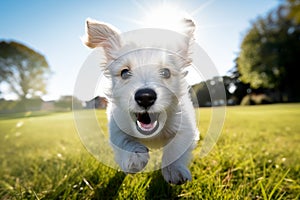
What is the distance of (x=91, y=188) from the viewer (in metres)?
2.06

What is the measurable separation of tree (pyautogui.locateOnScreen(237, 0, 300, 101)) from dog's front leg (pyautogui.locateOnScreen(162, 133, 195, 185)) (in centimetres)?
3435

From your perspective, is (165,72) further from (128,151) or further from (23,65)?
(23,65)

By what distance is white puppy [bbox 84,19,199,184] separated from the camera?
65.3 inches

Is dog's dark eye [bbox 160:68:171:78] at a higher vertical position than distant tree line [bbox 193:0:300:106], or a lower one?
lower

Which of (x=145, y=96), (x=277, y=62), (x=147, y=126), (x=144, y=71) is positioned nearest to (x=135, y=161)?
(x=147, y=126)

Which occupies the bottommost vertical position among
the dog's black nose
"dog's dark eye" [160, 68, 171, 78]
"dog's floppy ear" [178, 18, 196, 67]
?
the dog's black nose

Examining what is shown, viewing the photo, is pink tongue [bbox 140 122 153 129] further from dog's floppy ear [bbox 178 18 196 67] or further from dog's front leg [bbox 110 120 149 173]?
dog's floppy ear [bbox 178 18 196 67]

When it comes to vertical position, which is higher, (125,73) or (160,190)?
(125,73)

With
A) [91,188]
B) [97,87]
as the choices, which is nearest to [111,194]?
[91,188]

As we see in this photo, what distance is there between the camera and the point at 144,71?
167 centimetres

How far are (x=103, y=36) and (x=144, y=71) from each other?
1.44ft

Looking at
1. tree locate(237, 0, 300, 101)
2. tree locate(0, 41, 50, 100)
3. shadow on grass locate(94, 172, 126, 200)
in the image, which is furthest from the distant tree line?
shadow on grass locate(94, 172, 126, 200)

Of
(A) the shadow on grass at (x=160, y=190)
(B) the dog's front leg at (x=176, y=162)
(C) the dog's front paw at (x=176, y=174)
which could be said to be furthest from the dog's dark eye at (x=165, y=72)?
(A) the shadow on grass at (x=160, y=190)

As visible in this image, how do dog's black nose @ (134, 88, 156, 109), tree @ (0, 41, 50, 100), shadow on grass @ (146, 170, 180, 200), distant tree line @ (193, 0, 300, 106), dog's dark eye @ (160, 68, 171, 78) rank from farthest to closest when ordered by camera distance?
1. distant tree line @ (193, 0, 300, 106)
2. tree @ (0, 41, 50, 100)
3. shadow on grass @ (146, 170, 180, 200)
4. dog's dark eye @ (160, 68, 171, 78)
5. dog's black nose @ (134, 88, 156, 109)
